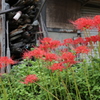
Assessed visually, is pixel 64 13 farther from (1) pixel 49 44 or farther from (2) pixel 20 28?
(1) pixel 49 44

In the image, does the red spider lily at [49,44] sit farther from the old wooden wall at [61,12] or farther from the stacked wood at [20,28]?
the old wooden wall at [61,12]

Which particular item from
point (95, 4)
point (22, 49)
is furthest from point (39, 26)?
point (95, 4)

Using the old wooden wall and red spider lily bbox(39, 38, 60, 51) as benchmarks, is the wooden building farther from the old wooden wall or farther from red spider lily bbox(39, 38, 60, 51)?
red spider lily bbox(39, 38, 60, 51)

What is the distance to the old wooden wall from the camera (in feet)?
20.4

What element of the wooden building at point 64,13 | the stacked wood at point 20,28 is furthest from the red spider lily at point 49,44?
the wooden building at point 64,13

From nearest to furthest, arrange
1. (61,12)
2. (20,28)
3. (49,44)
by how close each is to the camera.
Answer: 1. (49,44)
2. (20,28)
3. (61,12)

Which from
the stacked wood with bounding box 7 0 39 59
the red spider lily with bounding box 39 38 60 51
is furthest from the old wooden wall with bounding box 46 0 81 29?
the red spider lily with bounding box 39 38 60 51

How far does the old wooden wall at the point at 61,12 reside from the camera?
6.20 metres

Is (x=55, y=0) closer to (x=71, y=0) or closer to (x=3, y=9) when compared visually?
(x=71, y=0)

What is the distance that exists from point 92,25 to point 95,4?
5349mm

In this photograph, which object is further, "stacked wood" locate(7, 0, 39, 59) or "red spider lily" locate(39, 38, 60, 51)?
"stacked wood" locate(7, 0, 39, 59)

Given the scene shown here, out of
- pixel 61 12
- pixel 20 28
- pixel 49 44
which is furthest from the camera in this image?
pixel 61 12

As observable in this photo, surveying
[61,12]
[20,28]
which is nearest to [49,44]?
Answer: [20,28]

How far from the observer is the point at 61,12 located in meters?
6.46
